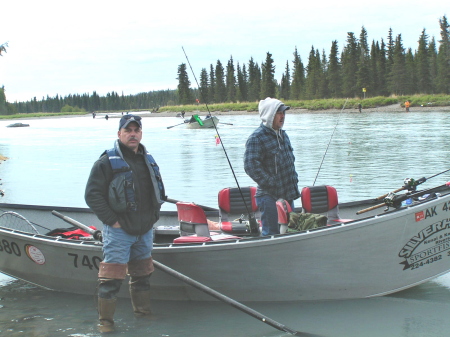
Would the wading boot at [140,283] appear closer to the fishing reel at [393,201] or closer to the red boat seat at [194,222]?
the red boat seat at [194,222]

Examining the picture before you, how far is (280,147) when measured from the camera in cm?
560

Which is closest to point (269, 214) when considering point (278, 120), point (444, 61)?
point (278, 120)

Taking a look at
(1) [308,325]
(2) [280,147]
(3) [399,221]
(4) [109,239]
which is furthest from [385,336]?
(4) [109,239]

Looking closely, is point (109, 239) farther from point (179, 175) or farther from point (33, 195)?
point (179, 175)

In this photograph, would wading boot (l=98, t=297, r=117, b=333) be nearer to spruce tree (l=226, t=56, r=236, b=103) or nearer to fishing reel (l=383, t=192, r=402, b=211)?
fishing reel (l=383, t=192, r=402, b=211)

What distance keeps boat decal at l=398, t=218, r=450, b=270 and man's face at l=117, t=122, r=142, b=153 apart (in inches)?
99.0

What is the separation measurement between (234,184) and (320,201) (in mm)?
7883

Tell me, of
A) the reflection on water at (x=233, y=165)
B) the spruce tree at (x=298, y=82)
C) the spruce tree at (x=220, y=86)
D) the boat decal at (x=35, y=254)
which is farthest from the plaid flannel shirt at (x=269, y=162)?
the spruce tree at (x=220, y=86)

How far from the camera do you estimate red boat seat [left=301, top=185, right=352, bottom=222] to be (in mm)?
6418

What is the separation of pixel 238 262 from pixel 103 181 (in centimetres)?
151

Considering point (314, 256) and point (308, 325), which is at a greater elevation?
point (314, 256)

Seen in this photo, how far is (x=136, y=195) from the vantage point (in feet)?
15.4

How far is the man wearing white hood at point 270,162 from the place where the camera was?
18.1ft

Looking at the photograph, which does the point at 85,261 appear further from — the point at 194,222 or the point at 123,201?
the point at 123,201
